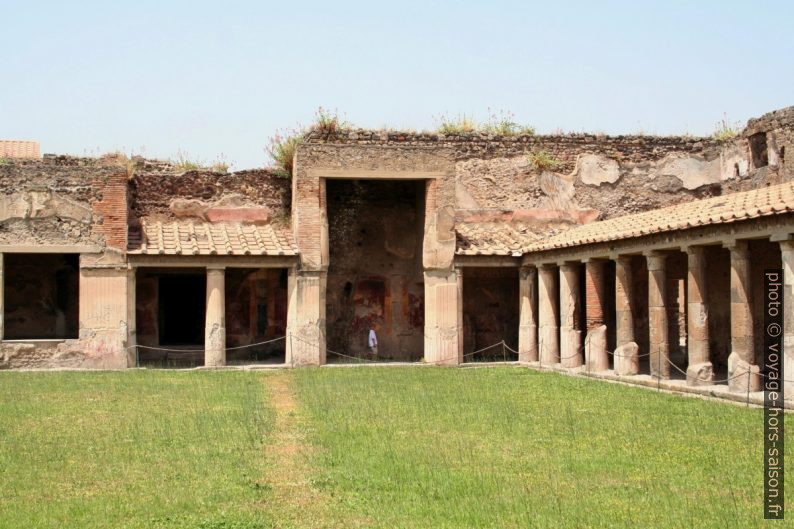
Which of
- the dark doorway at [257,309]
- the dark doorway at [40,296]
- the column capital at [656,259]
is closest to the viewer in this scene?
the column capital at [656,259]

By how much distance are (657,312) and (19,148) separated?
1348cm

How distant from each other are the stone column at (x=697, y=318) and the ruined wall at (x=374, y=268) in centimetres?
772

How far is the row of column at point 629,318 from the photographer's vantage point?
12.3 meters

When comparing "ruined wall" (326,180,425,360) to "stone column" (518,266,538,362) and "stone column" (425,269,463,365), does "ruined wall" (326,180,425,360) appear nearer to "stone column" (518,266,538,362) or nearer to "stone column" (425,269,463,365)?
"stone column" (425,269,463,365)

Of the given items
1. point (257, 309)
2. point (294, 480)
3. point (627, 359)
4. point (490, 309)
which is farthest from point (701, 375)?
point (257, 309)

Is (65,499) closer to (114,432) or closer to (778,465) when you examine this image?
(114,432)

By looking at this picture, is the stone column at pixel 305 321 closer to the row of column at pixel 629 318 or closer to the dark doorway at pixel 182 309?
the dark doorway at pixel 182 309

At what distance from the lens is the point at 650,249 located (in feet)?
47.1

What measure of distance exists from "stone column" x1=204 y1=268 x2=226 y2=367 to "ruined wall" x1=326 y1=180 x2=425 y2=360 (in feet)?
9.91

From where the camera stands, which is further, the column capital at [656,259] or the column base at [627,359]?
the column base at [627,359]

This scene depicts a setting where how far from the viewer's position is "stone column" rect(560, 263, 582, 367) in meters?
17.1

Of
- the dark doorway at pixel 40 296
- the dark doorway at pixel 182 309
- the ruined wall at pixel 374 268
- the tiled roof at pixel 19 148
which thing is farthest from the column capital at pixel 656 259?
the tiled roof at pixel 19 148

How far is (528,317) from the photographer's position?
1892 centimetres

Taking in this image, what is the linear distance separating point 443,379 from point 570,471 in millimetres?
7636
